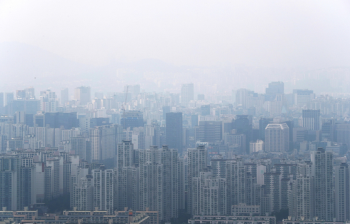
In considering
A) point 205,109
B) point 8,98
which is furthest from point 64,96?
point 205,109

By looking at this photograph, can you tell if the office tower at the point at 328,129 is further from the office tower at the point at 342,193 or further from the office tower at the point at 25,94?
the office tower at the point at 25,94

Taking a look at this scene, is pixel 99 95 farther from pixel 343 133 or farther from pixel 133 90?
pixel 343 133

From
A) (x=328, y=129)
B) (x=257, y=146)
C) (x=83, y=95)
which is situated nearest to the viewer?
(x=328, y=129)

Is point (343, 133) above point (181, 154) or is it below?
above

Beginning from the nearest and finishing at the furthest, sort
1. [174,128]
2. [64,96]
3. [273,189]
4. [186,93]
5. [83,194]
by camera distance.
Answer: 1. [83,194]
2. [273,189]
3. [174,128]
4. [186,93]
5. [64,96]

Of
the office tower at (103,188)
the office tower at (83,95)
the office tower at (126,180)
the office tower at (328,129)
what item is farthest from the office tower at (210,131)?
the office tower at (103,188)

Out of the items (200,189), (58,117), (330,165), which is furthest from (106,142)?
(330,165)

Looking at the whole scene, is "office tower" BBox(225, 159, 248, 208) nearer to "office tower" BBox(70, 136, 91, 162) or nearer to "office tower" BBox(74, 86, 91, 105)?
"office tower" BBox(70, 136, 91, 162)
